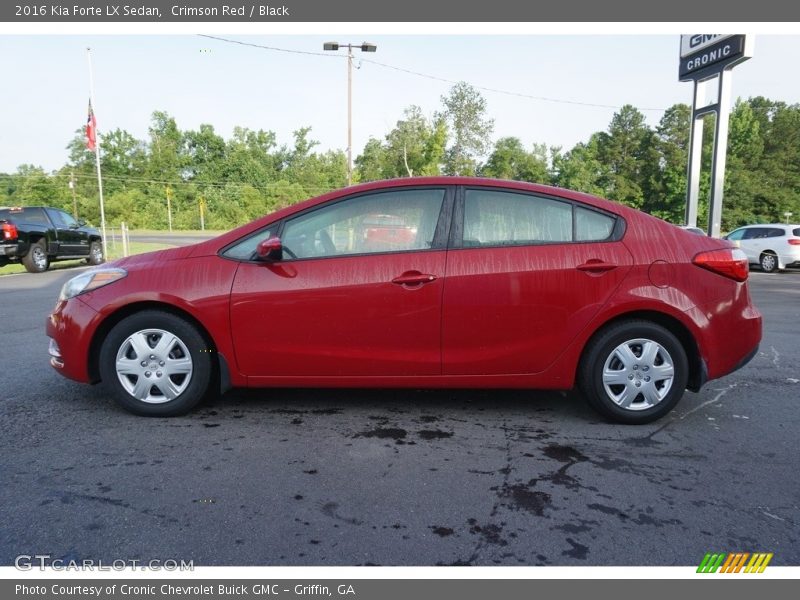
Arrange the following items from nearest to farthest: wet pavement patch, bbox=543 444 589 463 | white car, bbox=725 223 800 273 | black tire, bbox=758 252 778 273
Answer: wet pavement patch, bbox=543 444 589 463 → white car, bbox=725 223 800 273 → black tire, bbox=758 252 778 273

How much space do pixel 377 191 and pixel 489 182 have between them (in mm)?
762

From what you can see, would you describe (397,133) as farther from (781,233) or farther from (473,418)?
(473,418)

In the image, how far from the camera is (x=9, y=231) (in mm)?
14648

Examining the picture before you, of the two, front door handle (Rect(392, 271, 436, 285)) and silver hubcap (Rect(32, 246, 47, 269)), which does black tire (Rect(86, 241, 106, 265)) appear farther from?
front door handle (Rect(392, 271, 436, 285))

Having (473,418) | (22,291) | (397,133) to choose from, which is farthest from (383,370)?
(397,133)

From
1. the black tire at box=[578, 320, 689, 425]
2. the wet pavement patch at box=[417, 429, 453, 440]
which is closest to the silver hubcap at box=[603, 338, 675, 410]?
the black tire at box=[578, 320, 689, 425]

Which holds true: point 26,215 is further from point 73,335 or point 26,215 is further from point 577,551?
point 577,551

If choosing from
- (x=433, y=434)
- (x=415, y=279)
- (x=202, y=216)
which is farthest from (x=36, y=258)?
(x=202, y=216)

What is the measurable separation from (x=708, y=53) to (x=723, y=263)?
64.4 ft

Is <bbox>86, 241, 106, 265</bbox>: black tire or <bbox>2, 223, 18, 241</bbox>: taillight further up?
<bbox>2, 223, 18, 241</bbox>: taillight

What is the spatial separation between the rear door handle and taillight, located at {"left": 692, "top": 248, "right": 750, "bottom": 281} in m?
0.57

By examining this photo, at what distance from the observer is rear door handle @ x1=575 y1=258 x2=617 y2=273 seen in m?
3.66

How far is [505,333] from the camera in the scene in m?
3.68

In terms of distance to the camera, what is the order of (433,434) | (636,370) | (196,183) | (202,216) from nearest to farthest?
(433,434) < (636,370) < (202,216) < (196,183)
